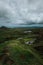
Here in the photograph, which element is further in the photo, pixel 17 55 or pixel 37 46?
pixel 37 46

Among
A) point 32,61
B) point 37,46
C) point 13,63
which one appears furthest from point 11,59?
point 37,46

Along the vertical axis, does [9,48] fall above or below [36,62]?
above

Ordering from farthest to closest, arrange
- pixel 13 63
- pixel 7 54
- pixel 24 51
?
pixel 24 51 < pixel 7 54 < pixel 13 63

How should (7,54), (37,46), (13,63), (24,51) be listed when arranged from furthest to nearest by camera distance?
1. (37,46)
2. (24,51)
3. (7,54)
4. (13,63)

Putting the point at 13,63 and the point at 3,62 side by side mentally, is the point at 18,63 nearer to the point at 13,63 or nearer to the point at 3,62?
the point at 13,63

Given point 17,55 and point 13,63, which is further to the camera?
point 17,55

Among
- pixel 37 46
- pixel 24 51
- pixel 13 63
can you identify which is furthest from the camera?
pixel 37 46

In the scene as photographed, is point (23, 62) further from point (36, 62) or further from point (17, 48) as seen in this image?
point (17, 48)

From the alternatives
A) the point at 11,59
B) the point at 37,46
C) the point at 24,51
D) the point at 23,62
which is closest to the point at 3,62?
the point at 11,59

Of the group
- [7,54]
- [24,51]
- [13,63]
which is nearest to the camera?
[13,63]
